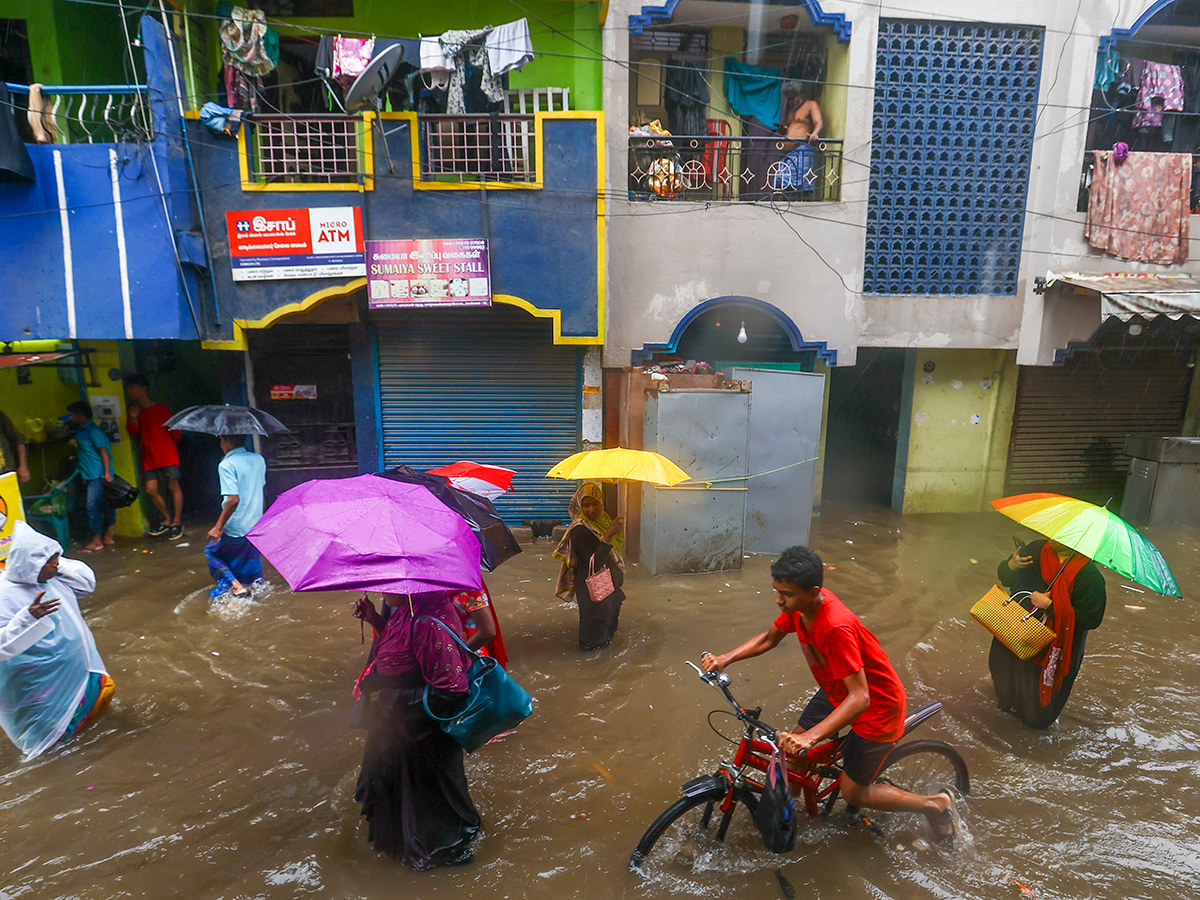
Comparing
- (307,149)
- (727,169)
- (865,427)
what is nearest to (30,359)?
(307,149)

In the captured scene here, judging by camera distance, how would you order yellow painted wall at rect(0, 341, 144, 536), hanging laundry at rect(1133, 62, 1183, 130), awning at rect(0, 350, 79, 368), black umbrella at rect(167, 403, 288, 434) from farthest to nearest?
hanging laundry at rect(1133, 62, 1183, 130), yellow painted wall at rect(0, 341, 144, 536), awning at rect(0, 350, 79, 368), black umbrella at rect(167, 403, 288, 434)

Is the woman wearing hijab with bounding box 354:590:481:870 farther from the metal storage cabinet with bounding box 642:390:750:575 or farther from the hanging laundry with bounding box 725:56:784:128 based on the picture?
the hanging laundry with bounding box 725:56:784:128

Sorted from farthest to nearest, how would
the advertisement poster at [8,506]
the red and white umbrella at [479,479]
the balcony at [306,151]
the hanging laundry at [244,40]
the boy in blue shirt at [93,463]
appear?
the boy in blue shirt at [93,463] < the balcony at [306,151] < the hanging laundry at [244,40] < the advertisement poster at [8,506] < the red and white umbrella at [479,479]

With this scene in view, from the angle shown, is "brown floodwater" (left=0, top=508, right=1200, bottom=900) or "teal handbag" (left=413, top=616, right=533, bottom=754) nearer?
"teal handbag" (left=413, top=616, right=533, bottom=754)

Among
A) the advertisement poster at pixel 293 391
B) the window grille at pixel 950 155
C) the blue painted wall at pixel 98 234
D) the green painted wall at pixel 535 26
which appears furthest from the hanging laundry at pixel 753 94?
the advertisement poster at pixel 293 391

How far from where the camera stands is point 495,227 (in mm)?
8078

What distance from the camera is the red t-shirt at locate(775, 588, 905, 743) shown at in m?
3.04

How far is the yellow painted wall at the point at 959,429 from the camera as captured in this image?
33.6 ft

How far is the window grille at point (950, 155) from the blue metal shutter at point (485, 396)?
4.44 metres

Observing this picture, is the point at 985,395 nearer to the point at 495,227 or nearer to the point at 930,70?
the point at 930,70

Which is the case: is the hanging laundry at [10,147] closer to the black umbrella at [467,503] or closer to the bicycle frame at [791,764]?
the black umbrella at [467,503]

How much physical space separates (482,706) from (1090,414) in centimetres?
1107

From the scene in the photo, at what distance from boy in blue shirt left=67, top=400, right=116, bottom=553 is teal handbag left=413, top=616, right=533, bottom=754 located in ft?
22.9

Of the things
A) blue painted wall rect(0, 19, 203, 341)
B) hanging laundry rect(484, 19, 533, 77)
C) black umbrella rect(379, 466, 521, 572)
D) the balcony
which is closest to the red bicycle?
black umbrella rect(379, 466, 521, 572)
